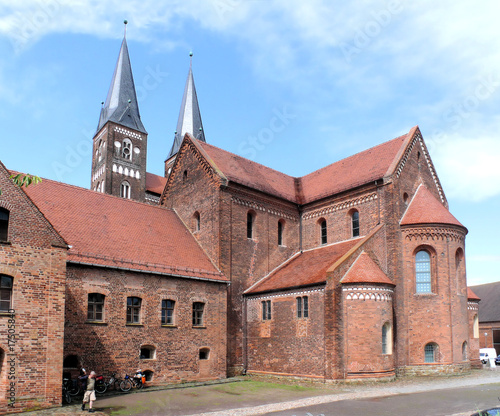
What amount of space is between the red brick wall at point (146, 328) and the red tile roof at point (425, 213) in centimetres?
1100

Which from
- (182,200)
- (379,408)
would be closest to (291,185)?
(182,200)

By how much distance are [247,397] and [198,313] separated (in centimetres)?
702

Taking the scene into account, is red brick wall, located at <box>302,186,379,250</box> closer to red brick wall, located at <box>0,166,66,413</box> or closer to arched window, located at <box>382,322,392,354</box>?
arched window, located at <box>382,322,392,354</box>

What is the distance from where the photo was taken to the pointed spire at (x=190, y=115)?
222 feet

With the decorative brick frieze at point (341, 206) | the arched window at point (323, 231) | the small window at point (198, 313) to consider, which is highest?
the decorative brick frieze at point (341, 206)

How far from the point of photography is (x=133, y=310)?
22.8m

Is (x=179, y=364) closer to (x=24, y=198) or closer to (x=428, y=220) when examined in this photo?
(x=24, y=198)

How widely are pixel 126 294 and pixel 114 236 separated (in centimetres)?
331

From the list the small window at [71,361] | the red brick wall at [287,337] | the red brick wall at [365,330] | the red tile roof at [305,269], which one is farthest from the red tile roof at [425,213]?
the small window at [71,361]

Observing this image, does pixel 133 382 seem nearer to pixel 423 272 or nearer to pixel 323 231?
pixel 323 231

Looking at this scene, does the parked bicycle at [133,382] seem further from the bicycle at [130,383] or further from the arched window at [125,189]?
the arched window at [125,189]

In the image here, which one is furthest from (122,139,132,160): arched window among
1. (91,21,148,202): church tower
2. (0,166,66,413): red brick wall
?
(0,166,66,413): red brick wall

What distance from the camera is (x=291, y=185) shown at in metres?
35.1

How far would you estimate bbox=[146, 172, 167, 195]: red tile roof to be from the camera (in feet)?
205
